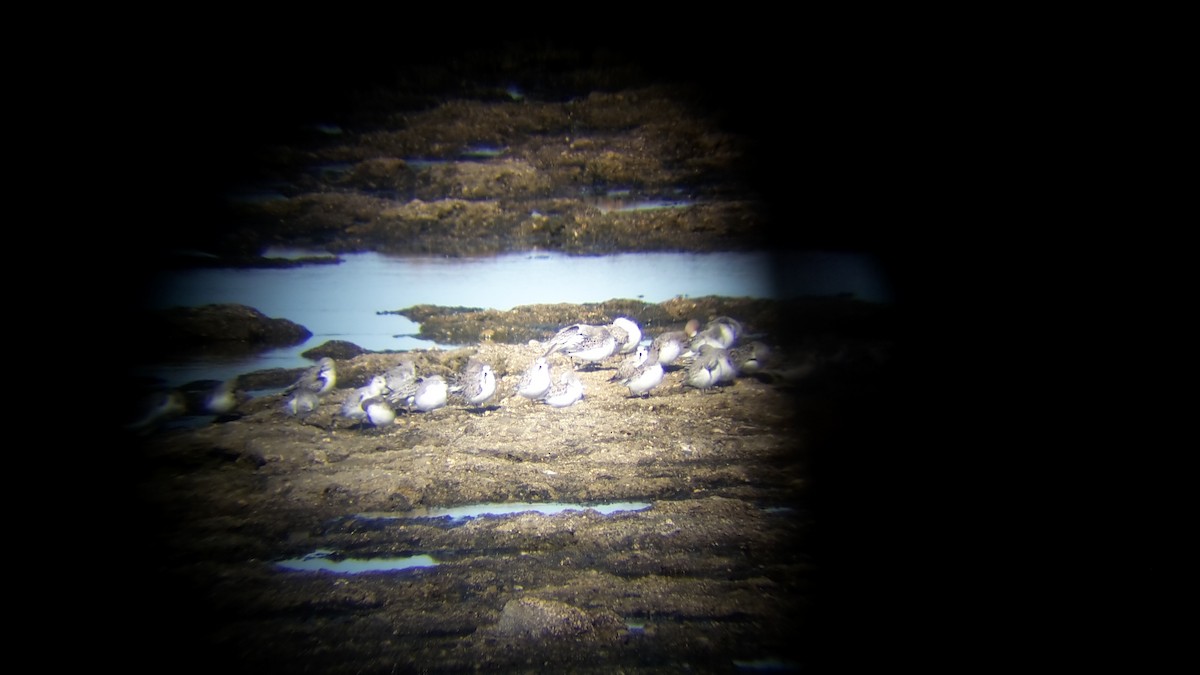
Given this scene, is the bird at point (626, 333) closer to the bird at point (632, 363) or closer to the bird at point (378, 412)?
the bird at point (632, 363)

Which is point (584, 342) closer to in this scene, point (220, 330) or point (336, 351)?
point (336, 351)

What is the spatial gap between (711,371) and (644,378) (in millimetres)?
293

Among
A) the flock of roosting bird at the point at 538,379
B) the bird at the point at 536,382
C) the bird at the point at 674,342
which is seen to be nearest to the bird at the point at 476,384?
the flock of roosting bird at the point at 538,379

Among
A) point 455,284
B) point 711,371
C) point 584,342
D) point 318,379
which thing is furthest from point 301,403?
point 711,371

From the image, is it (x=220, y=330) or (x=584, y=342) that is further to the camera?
(x=584, y=342)

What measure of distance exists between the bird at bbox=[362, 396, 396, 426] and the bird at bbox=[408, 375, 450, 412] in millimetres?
89

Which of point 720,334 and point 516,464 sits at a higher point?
point 720,334

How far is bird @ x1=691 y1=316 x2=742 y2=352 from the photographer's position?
1.78 metres

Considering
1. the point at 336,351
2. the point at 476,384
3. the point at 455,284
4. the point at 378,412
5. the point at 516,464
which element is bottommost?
the point at 516,464

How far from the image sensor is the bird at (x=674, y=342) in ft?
6.02

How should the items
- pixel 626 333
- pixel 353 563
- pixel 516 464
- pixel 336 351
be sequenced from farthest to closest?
1. pixel 626 333
2. pixel 336 351
3. pixel 516 464
4. pixel 353 563

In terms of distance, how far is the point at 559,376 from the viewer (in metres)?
1.82

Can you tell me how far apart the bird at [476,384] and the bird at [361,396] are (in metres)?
0.29

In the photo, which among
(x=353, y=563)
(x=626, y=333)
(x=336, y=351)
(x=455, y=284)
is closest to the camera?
(x=353, y=563)
